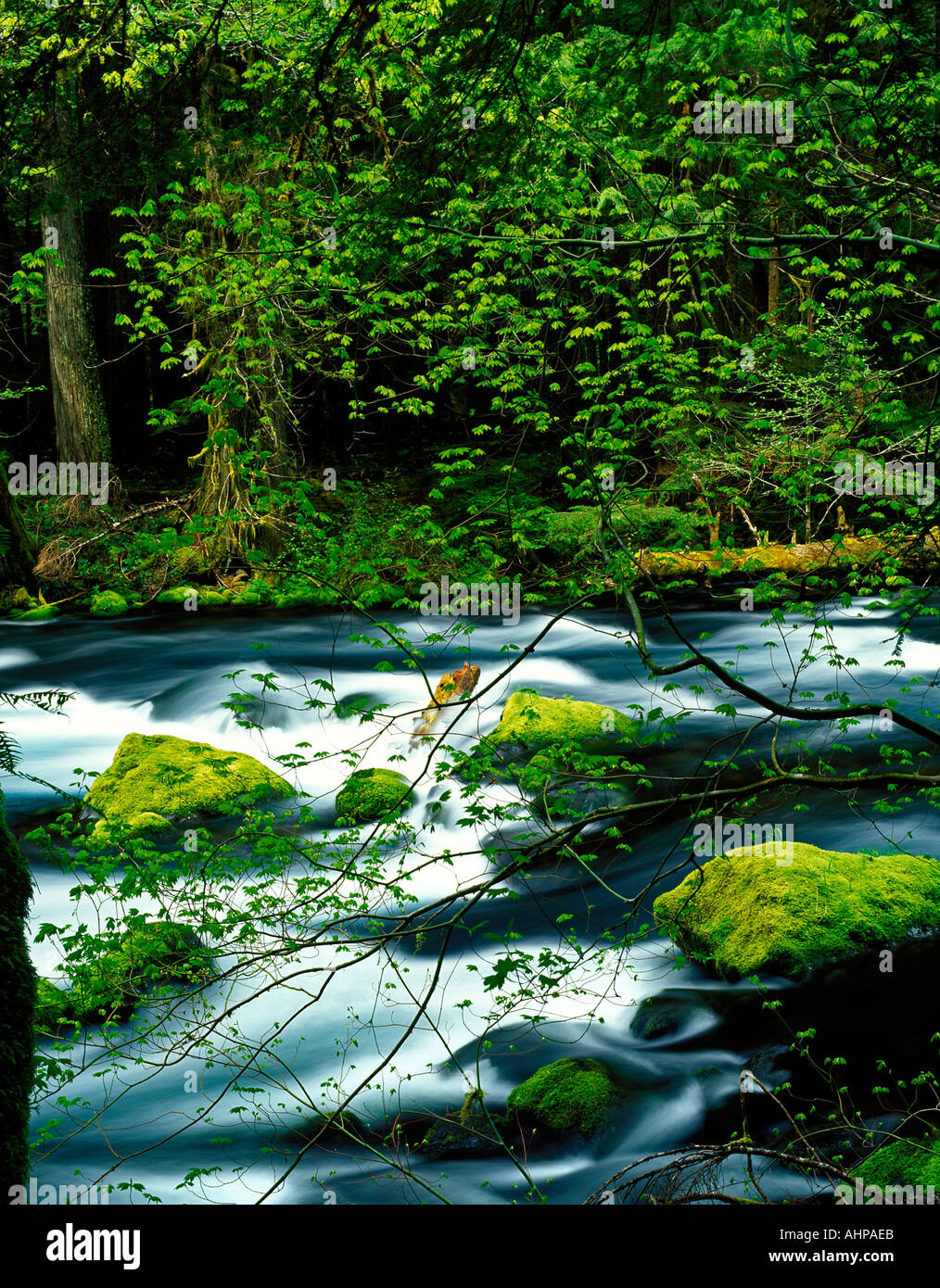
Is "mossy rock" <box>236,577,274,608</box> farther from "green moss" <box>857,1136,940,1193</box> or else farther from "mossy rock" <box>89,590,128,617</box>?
"green moss" <box>857,1136,940,1193</box>

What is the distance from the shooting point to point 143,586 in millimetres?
14406

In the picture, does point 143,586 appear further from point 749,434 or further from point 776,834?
point 776,834

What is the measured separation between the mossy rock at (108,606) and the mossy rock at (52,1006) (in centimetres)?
900

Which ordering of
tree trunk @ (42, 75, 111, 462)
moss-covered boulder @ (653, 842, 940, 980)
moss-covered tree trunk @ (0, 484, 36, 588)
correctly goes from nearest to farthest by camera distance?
moss-covered boulder @ (653, 842, 940, 980), moss-covered tree trunk @ (0, 484, 36, 588), tree trunk @ (42, 75, 111, 462)

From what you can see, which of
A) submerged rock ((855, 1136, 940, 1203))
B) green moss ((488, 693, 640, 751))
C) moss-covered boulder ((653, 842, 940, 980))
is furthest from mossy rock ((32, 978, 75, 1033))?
submerged rock ((855, 1136, 940, 1203))

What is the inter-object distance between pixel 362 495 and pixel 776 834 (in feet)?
44.6

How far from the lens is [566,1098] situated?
4.99 m

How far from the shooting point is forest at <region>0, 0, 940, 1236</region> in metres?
3.94

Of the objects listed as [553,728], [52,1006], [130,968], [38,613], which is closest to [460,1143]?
[130,968]

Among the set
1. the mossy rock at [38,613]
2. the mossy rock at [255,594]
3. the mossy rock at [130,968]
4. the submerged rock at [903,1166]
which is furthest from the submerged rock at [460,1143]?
the mossy rock at [38,613]

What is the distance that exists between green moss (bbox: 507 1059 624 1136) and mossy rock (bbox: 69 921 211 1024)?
1764 mm

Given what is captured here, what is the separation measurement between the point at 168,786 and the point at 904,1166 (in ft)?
18.0

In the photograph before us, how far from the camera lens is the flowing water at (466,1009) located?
4.74m
